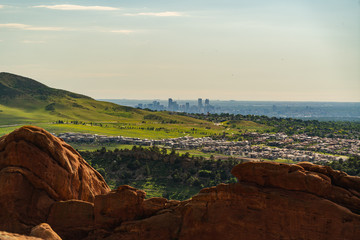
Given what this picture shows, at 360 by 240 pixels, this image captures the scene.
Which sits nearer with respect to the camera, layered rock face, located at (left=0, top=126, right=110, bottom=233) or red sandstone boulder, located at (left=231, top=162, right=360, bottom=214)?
red sandstone boulder, located at (left=231, top=162, right=360, bottom=214)

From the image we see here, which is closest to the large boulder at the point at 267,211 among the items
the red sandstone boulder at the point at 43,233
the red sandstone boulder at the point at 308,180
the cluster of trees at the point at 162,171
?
the red sandstone boulder at the point at 308,180

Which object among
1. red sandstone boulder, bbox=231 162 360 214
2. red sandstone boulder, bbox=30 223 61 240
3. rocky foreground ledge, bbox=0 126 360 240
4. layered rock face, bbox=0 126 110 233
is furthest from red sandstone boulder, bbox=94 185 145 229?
red sandstone boulder, bbox=231 162 360 214

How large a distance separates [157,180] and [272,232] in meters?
113

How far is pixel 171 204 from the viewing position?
163 ft

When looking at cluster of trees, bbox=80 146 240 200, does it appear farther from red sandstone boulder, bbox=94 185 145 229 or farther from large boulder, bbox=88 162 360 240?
large boulder, bbox=88 162 360 240

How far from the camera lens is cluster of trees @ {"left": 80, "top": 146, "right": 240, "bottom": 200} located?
494 feet

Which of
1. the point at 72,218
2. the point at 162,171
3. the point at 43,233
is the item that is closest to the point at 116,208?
the point at 72,218

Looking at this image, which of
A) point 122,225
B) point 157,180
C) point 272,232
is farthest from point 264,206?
point 157,180

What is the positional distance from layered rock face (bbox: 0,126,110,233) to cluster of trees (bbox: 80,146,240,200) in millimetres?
87813

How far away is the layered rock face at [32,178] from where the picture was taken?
4856 centimetres

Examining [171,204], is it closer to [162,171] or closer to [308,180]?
[308,180]

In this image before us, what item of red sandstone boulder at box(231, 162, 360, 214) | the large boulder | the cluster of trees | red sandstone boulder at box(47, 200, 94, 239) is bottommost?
the cluster of trees

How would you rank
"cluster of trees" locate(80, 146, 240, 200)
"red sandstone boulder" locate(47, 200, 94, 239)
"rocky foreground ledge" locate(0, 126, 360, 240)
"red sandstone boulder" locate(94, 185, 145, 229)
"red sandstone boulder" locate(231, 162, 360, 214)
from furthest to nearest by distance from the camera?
"cluster of trees" locate(80, 146, 240, 200)
"red sandstone boulder" locate(47, 200, 94, 239)
"red sandstone boulder" locate(94, 185, 145, 229)
"red sandstone boulder" locate(231, 162, 360, 214)
"rocky foreground ledge" locate(0, 126, 360, 240)

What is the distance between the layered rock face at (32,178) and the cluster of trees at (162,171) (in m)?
87.8
